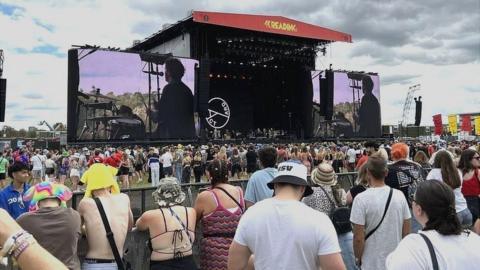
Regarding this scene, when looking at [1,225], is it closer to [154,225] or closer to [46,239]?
[46,239]

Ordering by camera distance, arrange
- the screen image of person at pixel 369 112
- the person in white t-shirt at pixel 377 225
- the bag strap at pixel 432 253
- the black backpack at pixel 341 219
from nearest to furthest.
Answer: the bag strap at pixel 432 253
the person in white t-shirt at pixel 377 225
the black backpack at pixel 341 219
the screen image of person at pixel 369 112

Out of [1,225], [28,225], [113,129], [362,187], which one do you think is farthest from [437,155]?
[113,129]

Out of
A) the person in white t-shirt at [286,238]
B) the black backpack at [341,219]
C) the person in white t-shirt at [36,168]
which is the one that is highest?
the person in white t-shirt at [286,238]

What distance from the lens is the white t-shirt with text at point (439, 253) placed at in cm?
183

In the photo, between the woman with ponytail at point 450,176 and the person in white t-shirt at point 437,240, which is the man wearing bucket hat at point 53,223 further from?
the woman with ponytail at point 450,176

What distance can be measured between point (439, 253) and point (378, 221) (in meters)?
1.56

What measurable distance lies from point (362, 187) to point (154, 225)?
1847 millimetres

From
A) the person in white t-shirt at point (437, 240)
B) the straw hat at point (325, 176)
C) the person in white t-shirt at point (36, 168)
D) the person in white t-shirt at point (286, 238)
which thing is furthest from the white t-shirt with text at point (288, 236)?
the person in white t-shirt at point (36, 168)

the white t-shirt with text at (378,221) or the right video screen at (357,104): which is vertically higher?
the right video screen at (357,104)

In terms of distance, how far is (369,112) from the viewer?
35781 mm

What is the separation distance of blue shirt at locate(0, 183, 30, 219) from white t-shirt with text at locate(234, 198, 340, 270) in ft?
9.79

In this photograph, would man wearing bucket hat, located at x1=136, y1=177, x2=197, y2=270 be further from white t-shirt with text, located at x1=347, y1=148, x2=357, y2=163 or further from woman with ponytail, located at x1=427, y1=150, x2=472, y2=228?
white t-shirt with text, located at x1=347, y1=148, x2=357, y2=163

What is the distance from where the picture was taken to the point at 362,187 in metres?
4.06

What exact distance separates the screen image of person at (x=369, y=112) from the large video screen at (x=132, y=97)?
46.5ft
